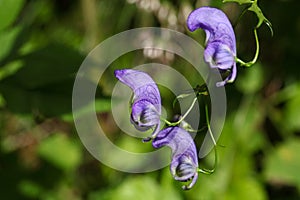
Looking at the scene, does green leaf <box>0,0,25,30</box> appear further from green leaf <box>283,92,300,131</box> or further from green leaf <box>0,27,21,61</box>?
green leaf <box>283,92,300,131</box>

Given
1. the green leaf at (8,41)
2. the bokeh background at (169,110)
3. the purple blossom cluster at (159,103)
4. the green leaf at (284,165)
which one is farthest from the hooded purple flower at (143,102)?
the green leaf at (284,165)

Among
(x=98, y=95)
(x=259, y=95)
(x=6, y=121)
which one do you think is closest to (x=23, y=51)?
(x=98, y=95)

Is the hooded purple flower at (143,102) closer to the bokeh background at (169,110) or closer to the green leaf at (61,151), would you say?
the bokeh background at (169,110)

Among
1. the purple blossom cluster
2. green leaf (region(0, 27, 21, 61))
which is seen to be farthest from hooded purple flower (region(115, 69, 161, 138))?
green leaf (region(0, 27, 21, 61))

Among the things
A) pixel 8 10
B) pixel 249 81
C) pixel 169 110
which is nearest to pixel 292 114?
pixel 249 81

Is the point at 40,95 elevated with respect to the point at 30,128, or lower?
elevated

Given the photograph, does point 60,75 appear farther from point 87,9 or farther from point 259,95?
point 259,95
